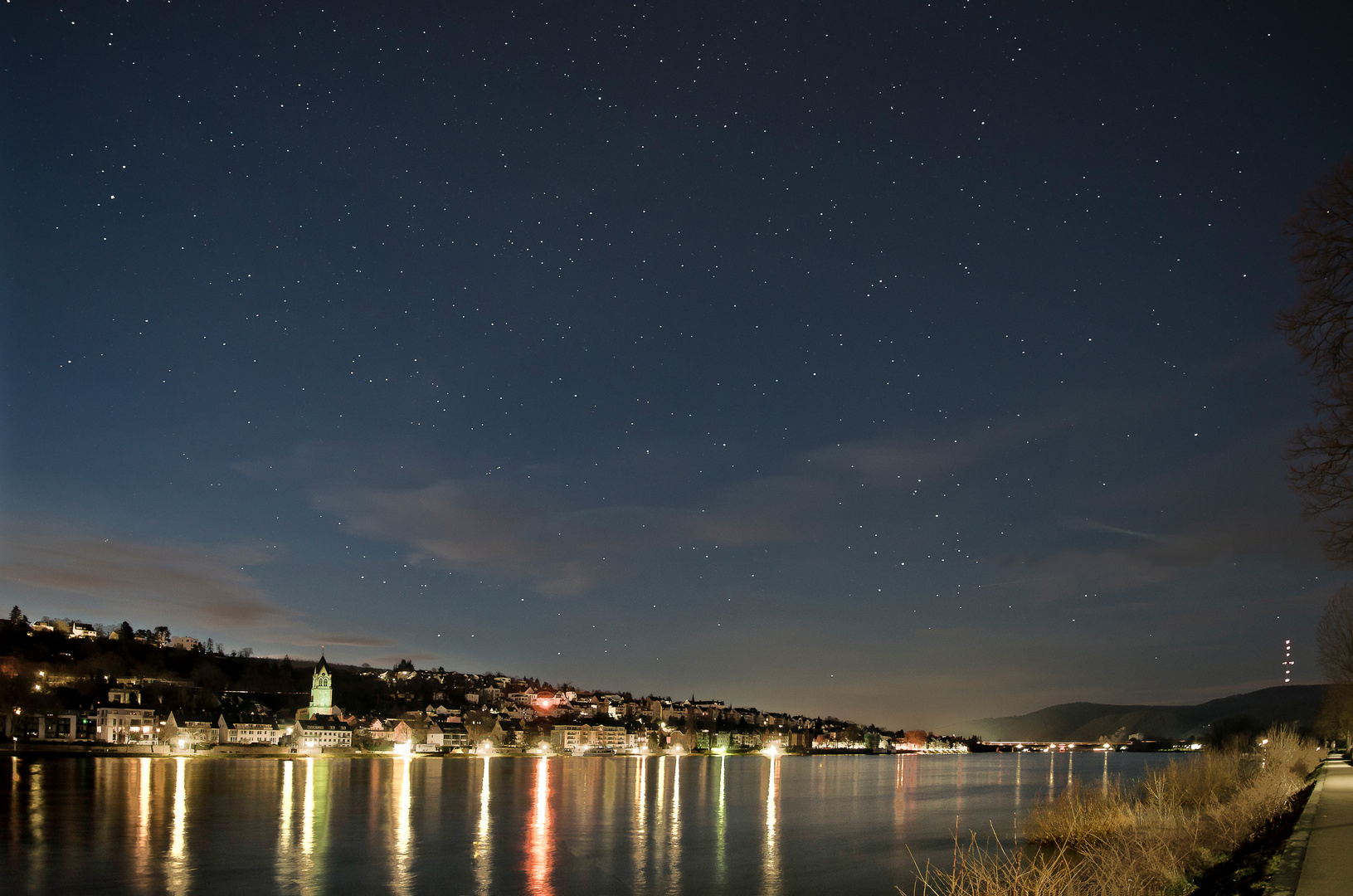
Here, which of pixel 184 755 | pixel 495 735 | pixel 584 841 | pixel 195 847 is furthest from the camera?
pixel 495 735

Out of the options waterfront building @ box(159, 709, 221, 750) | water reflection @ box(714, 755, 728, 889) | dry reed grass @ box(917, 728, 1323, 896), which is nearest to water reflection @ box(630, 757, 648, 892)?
water reflection @ box(714, 755, 728, 889)

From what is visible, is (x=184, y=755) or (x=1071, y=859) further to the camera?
(x=184, y=755)

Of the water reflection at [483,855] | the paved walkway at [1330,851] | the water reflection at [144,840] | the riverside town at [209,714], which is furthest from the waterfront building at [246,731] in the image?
the paved walkway at [1330,851]

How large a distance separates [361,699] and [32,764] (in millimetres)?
112605

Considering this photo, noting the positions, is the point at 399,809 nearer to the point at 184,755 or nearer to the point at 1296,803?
the point at 1296,803

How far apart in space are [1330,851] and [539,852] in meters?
23.2

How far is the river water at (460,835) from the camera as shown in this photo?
25.2 m

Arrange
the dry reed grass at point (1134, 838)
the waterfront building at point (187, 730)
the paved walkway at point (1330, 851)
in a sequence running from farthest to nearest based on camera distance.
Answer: the waterfront building at point (187, 730)
the dry reed grass at point (1134, 838)
the paved walkway at point (1330, 851)

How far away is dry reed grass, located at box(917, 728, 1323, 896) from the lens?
13445mm

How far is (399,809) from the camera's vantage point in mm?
46156

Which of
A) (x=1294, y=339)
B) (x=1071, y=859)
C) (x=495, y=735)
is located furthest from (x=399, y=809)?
(x=495, y=735)

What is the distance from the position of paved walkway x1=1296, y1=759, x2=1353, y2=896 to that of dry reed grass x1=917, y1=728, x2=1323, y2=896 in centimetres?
152

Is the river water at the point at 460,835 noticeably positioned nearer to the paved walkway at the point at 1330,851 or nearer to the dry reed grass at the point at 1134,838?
the dry reed grass at the point at 1134,838

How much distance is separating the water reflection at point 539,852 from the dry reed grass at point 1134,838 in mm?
9167
